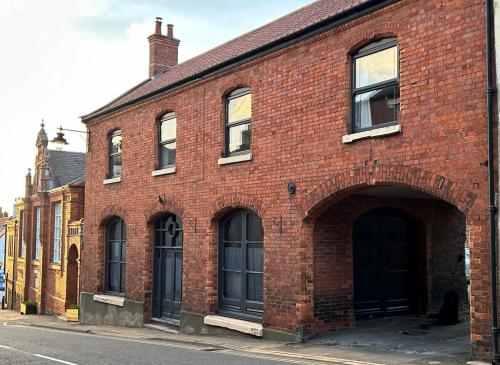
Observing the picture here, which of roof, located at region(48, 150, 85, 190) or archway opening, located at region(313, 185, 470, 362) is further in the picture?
roof, located at region(48, 150, 85, 190)

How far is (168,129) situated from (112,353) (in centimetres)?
734

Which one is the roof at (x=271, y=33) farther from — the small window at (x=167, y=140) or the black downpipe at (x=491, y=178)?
the black downpipe at (x=491, y=178)

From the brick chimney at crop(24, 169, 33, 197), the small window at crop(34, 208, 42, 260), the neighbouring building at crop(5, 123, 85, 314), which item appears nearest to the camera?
the neighbouring building at crop(5, 123, 85, 314)

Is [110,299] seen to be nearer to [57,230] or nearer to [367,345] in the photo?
[367,345]

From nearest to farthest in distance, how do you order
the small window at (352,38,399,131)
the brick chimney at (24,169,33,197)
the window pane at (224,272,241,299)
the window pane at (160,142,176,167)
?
the small window at (352,38,399,131)
the window pane at (224,272,241,299)
the window pane at (160,142,176,167)
the brick chimney at (24,169,33,197)

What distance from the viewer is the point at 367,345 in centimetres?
1064

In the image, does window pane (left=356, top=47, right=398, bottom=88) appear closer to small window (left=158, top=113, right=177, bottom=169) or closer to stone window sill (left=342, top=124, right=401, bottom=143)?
stone window sill (left=342, top=124, right=401, bottom=143)

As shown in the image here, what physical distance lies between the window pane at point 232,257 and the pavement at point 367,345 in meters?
1.73

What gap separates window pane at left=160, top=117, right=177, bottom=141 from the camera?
1636cm

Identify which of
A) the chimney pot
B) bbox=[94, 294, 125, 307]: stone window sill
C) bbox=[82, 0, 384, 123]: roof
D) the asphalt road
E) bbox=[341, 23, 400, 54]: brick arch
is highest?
the chimney pot

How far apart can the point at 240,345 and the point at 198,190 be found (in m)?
4.46

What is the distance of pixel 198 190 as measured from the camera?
1481cm

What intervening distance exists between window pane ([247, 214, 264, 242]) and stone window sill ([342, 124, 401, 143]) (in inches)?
138

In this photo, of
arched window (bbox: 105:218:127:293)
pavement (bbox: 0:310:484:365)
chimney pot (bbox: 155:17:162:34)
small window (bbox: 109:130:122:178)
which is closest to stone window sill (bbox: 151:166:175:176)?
small window (bbox: 109:130:122:178)
